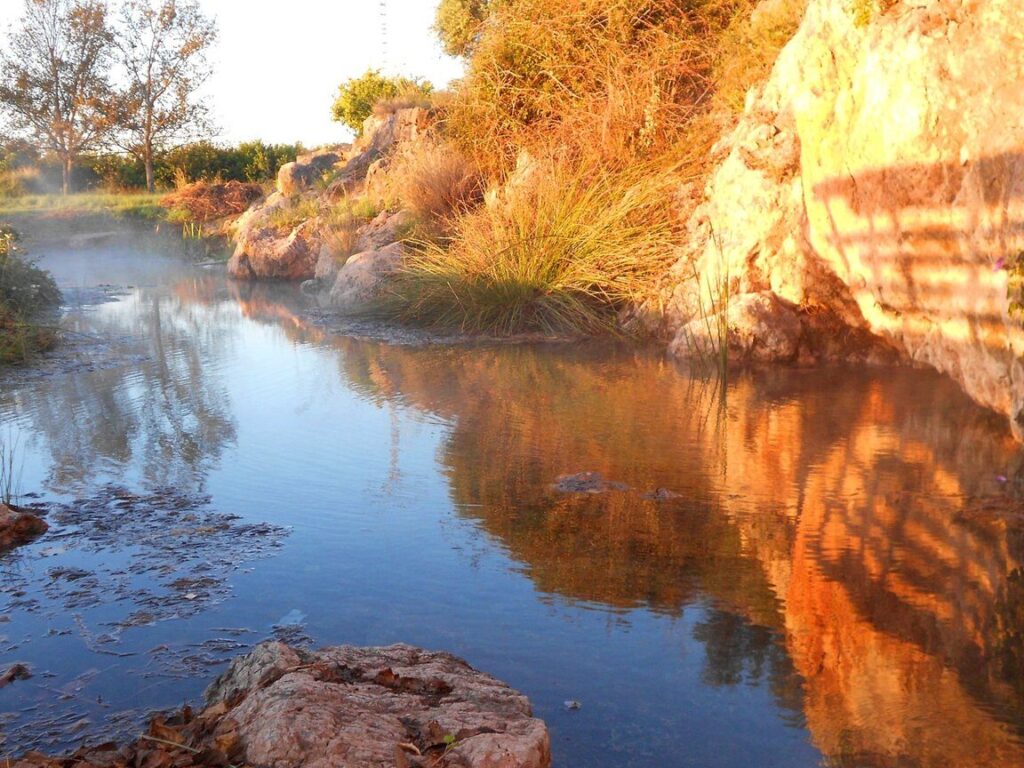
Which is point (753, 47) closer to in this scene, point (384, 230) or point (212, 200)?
point (384, 230)

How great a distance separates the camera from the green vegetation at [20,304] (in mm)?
8445

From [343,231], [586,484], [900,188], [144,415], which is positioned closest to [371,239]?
[343,231]

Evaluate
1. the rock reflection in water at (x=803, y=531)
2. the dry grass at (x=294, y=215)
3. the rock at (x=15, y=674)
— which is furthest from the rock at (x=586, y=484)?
the dry grass at (x=294, y=215)

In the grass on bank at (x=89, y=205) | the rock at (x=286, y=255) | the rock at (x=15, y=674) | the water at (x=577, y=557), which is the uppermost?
the grass on bank at (x=89, y=205)

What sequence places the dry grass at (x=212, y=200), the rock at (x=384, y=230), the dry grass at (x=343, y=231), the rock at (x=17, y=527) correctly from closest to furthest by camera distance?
the rock at (x=17, y=527) < the rock at (x=384, y=230) < the dry grass at (x=343, y=231) < the dry grass at (x=212, y=200)

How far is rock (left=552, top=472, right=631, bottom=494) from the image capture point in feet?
15.0

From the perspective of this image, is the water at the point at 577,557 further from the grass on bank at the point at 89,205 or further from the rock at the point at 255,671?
the grass on bank at the point at 89,205

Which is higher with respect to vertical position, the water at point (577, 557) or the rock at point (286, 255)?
the rock at point (286, 255)

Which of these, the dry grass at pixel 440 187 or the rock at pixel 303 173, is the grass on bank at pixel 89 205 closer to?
the rock at pixel 303 173

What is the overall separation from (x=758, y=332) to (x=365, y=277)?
5.44 m

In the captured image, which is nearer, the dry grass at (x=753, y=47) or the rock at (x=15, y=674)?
the rock at (x=15, y=674)

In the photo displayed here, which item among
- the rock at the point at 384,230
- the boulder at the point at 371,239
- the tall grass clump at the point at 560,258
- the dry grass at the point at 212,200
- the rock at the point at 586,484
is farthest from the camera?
the dry grass at the point at 212,200

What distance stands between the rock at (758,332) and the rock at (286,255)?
32.7 ft

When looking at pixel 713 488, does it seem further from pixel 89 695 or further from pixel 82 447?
pixel 82 447
